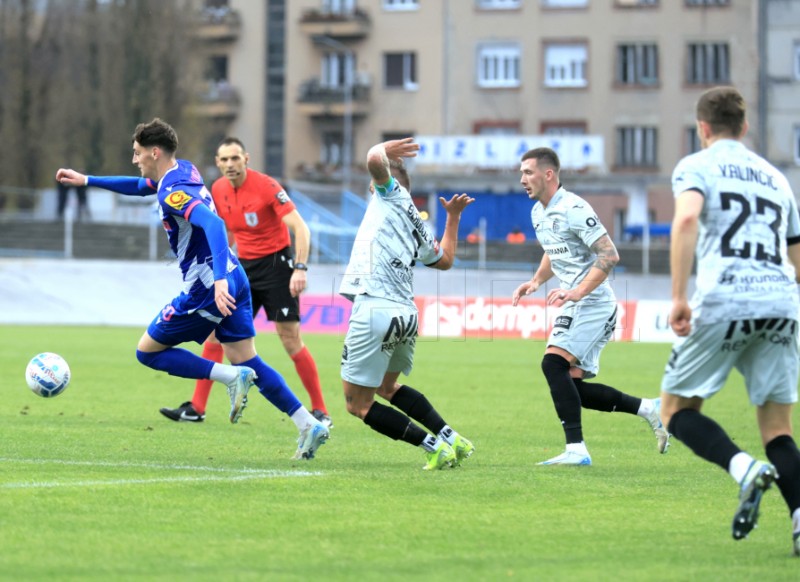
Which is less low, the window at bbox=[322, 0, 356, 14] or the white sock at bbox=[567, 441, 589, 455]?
the window at bbox=[322, 0, 356, 14]

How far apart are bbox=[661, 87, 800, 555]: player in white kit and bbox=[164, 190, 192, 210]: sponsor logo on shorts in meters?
3.71

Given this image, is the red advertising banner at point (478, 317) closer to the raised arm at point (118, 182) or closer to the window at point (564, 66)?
the raised arm at point (118, 182)

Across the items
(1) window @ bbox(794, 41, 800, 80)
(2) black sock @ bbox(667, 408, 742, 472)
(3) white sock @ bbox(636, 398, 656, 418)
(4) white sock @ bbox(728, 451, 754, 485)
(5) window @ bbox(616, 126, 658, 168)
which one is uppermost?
(1) window @ bbox(794, 41, 800, 80)

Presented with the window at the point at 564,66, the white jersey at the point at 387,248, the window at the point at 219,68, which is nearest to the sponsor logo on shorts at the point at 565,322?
the white jersey at the point at 387,248

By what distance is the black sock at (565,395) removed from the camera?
31.4 ft

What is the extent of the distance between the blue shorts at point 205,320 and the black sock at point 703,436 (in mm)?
3712

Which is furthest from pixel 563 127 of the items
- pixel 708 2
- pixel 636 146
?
pixel 708 2

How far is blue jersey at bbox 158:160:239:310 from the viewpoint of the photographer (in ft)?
29.8

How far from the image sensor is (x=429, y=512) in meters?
7.16

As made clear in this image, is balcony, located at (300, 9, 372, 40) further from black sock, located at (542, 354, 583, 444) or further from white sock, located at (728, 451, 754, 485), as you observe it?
white sock, located at (728, 451, 754, 485)

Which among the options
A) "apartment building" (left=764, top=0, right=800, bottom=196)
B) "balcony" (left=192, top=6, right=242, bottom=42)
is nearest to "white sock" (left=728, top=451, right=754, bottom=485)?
"apartment building" (left=764, top=0, right=800, bottom=196)

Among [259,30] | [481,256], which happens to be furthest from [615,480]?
[259,30]

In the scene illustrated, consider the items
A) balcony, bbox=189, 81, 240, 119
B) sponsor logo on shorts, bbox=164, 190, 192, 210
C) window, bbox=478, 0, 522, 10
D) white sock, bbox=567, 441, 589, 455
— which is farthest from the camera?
balcony, bbox=189, 81, 240, 119

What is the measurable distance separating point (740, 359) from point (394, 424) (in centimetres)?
295
